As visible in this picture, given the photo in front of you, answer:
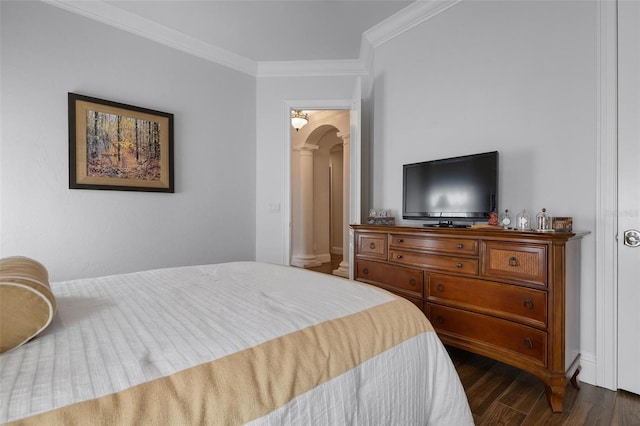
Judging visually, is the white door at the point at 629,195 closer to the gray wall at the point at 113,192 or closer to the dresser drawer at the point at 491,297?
the dresser drawer at the point at 491,297

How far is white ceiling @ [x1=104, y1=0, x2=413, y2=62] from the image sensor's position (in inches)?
109

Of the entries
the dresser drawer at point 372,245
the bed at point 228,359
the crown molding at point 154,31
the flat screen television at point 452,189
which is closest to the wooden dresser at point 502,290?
the dresser drawer at point 372,245

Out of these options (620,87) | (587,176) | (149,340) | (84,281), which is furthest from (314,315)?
(620,87)

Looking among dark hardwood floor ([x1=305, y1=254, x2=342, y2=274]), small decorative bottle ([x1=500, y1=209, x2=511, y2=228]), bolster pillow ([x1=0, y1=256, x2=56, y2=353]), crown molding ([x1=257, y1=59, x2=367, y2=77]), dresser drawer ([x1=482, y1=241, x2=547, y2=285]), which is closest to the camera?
bolster pillow ([x1=0, y1=256, x2=56, y2=353])

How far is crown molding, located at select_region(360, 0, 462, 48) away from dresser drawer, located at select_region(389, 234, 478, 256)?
1.96m

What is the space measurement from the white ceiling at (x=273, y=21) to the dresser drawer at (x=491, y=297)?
239 cm

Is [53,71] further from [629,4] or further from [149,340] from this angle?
[629,4]

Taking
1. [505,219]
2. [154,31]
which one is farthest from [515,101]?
[154,31]

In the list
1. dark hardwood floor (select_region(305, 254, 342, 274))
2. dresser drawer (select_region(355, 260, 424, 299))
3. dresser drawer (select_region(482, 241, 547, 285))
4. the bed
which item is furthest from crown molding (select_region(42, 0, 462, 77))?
dark hardwood floor (select_region(305, 254, 342, 274))

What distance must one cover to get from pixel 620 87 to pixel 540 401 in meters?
1.80

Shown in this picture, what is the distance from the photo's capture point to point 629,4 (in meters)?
1.77

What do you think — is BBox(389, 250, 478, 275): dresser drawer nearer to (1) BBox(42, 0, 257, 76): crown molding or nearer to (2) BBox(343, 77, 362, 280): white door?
(2) BBox(343, 77, 362, 280): white door

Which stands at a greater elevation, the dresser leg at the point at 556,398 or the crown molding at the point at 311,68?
the crown molding at the point at 311,68

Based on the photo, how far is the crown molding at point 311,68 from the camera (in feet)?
12.4
